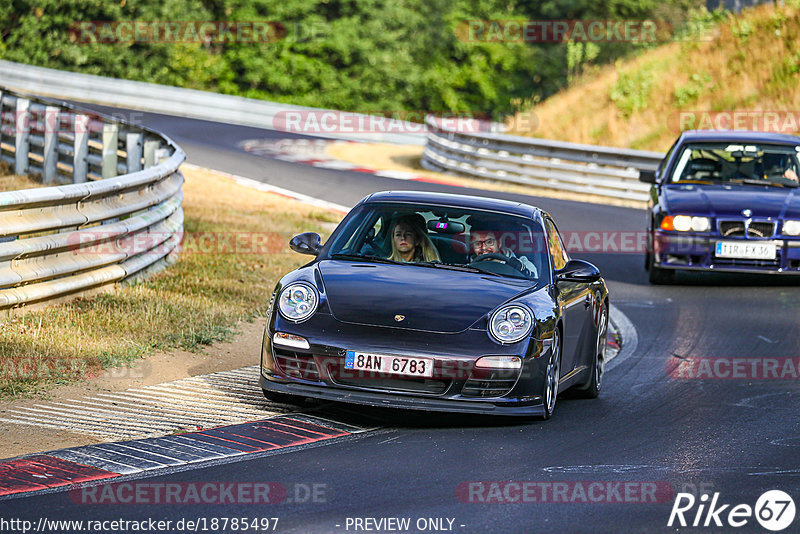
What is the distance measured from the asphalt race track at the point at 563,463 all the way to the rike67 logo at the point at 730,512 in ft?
0.10

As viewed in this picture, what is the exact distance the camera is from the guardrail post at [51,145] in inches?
726

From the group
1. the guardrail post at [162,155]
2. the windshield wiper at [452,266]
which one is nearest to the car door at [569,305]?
the windshield wiper at [452,266]

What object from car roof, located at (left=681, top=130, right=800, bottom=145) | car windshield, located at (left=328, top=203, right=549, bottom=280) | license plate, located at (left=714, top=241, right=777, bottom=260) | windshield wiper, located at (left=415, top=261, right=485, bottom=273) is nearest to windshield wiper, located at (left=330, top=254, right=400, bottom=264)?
car windshield, located at (left=328, top=203, right=549, bottom=280)

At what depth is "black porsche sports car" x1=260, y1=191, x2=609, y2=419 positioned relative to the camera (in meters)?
7.23

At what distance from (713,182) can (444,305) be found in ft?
27.0

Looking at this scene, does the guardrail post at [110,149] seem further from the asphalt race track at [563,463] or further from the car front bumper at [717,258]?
the asphalt race track at [563,463]

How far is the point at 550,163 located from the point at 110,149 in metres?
11.5

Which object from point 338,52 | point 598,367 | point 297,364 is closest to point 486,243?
point 598,367

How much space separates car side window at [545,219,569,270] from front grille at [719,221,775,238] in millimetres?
5527

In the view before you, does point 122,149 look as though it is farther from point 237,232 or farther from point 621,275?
point 621,275

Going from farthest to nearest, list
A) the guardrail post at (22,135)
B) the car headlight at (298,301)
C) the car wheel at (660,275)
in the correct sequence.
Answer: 1. the guardrail post at (22,135)
2. the car wheel at (660,275)
3. the car headlight at (298,301)

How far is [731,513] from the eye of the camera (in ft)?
19.1

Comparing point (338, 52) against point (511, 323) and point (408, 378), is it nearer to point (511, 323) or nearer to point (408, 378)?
point (511, 323)

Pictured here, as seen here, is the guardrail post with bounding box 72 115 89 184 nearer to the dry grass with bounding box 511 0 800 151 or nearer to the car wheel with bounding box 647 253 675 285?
the car wheel with bounding box 647 253 675 285
